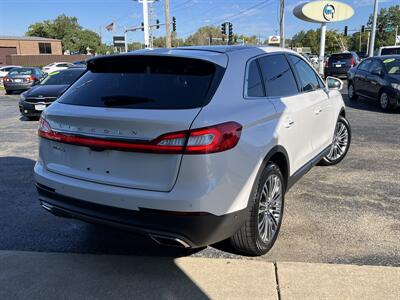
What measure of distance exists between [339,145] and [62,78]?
30.6 ft

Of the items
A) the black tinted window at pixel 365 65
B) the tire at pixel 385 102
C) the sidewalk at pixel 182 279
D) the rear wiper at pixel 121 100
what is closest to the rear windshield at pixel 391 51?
the black tinted window at pixel 365 65

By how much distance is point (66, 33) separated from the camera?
3637 inches

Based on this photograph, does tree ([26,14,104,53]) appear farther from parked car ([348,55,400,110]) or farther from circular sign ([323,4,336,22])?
parked car ([348,55,400,110])

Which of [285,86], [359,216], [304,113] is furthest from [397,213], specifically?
[285,86]

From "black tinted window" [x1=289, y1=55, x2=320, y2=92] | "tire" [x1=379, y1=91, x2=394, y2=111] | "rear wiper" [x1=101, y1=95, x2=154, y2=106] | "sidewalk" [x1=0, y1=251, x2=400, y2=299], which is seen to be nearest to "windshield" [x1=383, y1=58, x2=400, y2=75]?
"tire" [x1=379, y1=91, x2=394, y2=111]

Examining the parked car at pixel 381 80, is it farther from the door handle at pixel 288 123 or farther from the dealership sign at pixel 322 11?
the dealership sign at pixel 322 11

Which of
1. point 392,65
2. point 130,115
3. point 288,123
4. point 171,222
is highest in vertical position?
point 130,115

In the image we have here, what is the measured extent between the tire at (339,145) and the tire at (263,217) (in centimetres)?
267

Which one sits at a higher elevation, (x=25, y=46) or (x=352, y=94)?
(x=25, y=46)

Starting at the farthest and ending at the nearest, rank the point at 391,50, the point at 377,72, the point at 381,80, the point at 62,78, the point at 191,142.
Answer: the point at 391,50, the point at 62,78, the point at 377,72, the point at 381,80, the point at 191,142

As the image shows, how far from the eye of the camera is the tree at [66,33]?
→ 92438 mm

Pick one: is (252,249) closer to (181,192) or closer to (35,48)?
(181,192)

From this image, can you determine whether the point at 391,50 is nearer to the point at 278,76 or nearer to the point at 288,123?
the point at 278,76

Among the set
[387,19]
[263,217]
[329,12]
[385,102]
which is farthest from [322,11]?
[387,19]
